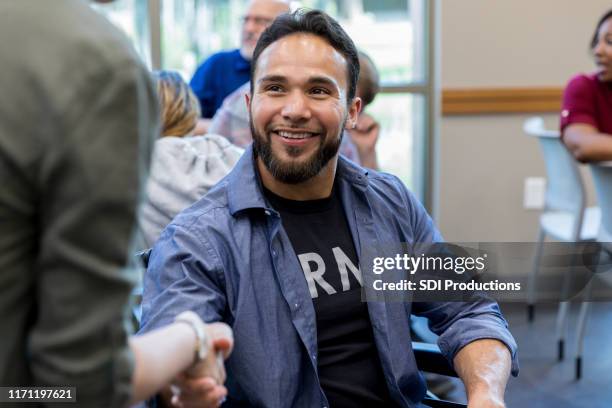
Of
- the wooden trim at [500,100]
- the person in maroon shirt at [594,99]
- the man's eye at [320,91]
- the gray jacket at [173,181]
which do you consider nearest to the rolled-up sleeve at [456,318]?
the man's eye at [320,91]

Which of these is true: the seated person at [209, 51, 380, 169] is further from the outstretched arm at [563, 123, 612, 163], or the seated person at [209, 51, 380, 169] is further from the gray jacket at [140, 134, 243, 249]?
the outstretched arm at [563, 123, 612, 163]

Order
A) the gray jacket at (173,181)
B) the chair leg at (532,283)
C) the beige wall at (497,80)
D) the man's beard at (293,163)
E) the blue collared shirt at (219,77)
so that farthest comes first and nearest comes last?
the beige wall at (497,80) < the chair leg at (532,283) < the blue collared shirt at (219,77) < the gray jacket at (173,181) < the man's beard at (293,163)

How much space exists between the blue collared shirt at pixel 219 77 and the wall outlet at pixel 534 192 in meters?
1.77

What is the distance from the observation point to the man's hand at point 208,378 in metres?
1.01

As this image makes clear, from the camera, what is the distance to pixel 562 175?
3432 millimetres

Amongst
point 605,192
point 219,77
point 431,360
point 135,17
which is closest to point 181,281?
point 431,360

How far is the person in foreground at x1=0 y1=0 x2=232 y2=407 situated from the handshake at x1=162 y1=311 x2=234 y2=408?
0.17 metres

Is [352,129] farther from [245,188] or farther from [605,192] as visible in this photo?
[245,188]

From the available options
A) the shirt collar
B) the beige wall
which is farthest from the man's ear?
the beige wall

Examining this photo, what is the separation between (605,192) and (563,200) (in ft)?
1.81

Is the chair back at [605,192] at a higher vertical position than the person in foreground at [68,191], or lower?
lower

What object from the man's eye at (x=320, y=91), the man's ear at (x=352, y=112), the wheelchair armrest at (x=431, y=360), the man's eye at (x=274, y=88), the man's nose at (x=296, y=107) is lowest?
the wheelchair armrest at (x=431, y=360)

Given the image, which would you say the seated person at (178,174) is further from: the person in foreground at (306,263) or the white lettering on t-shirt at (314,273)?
the white lettering on t-shirt at (314,273)

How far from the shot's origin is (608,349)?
3.68m
